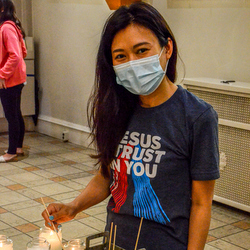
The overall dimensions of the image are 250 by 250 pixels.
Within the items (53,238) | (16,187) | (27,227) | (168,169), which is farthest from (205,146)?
(16,187)

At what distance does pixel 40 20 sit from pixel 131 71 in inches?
247

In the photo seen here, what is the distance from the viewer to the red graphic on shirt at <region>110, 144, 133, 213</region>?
1.45 m

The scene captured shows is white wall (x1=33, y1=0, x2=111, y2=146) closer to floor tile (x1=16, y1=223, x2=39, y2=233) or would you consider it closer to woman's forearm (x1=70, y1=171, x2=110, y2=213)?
floor tile (x1=16, y1=223, x2=39, y2=233)

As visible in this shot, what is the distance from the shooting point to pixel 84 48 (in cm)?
653

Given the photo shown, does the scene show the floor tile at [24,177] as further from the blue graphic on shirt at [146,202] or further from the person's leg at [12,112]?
the blue graphic on shirt at [146,202]

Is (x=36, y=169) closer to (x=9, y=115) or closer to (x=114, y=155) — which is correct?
(x=9, y=115)

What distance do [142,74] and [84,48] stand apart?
517 cm

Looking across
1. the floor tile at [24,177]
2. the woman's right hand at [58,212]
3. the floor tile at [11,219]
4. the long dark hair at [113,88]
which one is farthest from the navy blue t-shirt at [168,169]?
the floor tile at [24,177]

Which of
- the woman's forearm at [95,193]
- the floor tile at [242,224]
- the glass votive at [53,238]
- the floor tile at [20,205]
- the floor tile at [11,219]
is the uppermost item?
the woman's forearm at [95,193]

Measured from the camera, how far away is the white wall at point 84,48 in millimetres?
4410

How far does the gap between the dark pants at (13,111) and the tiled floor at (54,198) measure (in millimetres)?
305

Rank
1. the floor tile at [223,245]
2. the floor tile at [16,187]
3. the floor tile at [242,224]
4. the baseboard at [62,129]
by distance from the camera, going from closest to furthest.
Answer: the floor tile at [223,245] → the floor tile at [242,224] → the floor tile at [16,187] → the baseboard at [62,129]

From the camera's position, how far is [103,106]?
155 cm

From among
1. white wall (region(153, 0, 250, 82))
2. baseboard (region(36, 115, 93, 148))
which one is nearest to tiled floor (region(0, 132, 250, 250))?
baseboard (region(36, 115, 93, 148))
